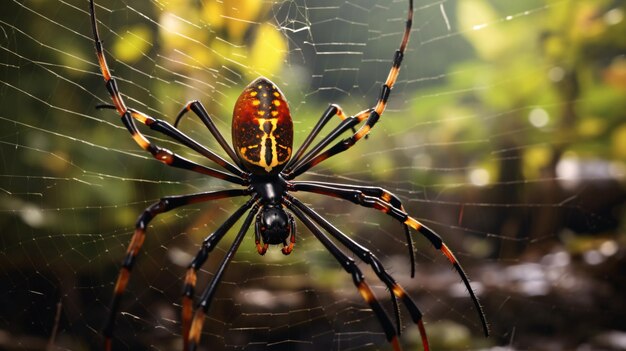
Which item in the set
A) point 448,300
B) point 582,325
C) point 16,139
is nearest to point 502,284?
point 448,300

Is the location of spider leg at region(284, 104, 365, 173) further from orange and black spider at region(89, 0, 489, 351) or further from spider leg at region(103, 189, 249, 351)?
spider leg at region(103, 189, 249, 351)

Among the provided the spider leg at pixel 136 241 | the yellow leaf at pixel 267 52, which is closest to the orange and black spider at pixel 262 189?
the spider leg at pixel 136 241

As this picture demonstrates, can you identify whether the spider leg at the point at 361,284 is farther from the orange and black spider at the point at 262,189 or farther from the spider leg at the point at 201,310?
the spider leg at the point at 201,310

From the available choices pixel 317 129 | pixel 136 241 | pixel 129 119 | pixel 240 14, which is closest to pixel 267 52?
pixel 240 14

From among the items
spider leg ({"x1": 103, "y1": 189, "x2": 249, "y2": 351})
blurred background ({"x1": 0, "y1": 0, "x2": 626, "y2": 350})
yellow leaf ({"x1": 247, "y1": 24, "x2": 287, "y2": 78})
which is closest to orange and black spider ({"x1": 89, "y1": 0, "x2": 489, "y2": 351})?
spider leg ({"x1": 103, "y1": 189, "x2": 249, "y2": 351})

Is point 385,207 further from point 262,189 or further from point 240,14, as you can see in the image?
point 240,14
